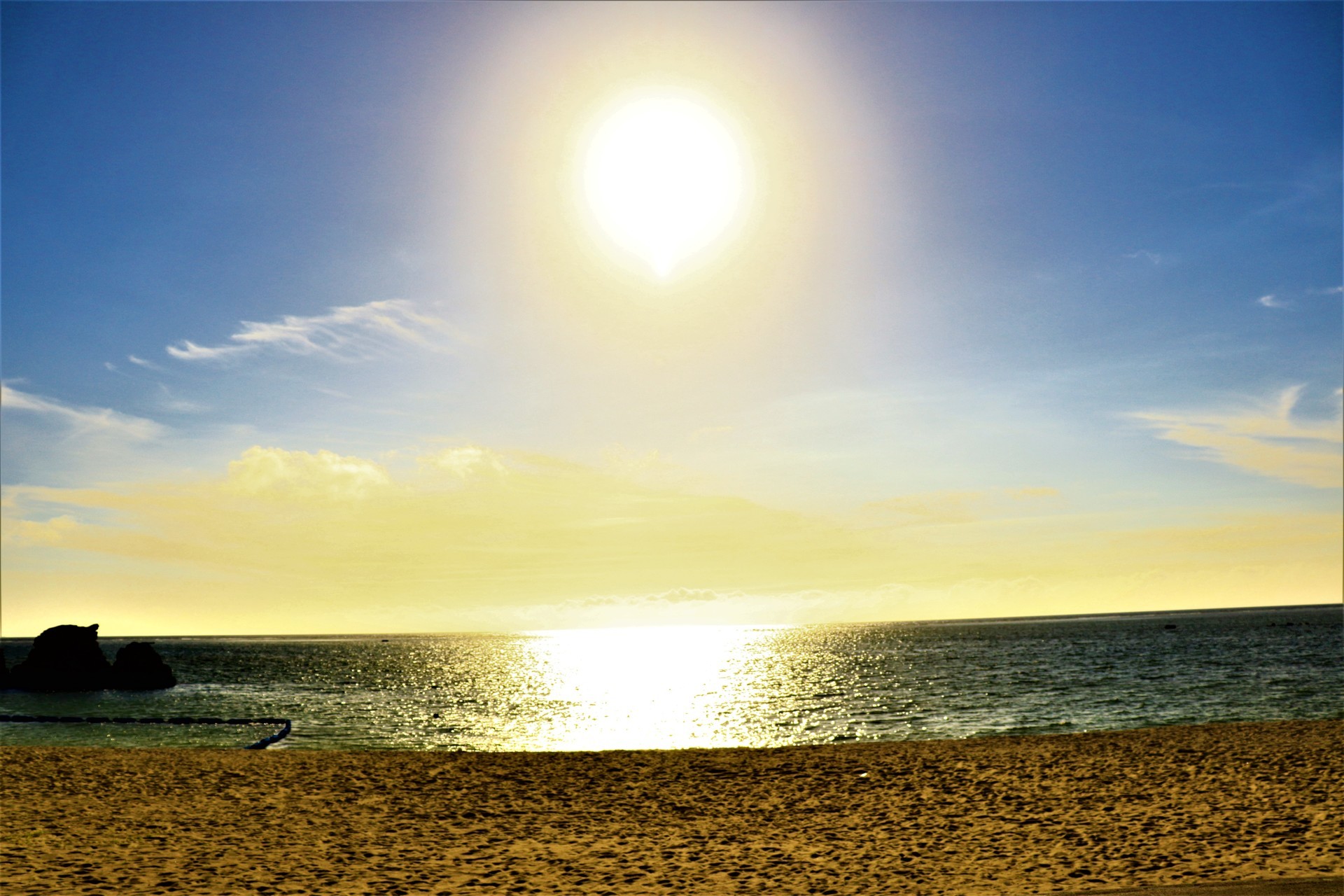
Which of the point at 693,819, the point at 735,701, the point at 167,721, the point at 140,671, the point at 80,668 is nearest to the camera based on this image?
the point at 693,819

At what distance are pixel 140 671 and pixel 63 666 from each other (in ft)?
29.6

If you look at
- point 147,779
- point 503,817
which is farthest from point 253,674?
point 503,817

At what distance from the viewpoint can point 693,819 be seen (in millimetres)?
21094

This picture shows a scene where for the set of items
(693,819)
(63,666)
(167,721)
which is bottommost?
(63,666)

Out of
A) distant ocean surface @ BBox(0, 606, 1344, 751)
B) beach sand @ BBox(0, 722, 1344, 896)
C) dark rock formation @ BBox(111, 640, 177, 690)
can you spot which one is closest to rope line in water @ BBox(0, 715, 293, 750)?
distant ocean surface @ BBox(0, 606, 1344, 751)

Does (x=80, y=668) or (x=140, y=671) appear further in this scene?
(x=80, y=668)

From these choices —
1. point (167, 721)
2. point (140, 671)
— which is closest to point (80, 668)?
point (140, 671)

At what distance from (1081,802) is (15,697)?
104943 mm

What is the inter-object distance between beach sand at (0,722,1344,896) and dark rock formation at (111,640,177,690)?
2953 inches

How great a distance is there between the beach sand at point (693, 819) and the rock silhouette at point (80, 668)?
75816 millimetres

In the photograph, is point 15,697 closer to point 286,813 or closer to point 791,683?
point 791,683

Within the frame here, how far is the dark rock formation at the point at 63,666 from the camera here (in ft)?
314

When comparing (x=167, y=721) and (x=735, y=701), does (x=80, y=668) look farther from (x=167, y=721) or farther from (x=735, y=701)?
(x=735, y=701)

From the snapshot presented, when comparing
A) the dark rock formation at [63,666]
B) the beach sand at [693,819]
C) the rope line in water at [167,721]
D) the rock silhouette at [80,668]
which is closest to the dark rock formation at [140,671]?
the rock silhouette at [80,668]
